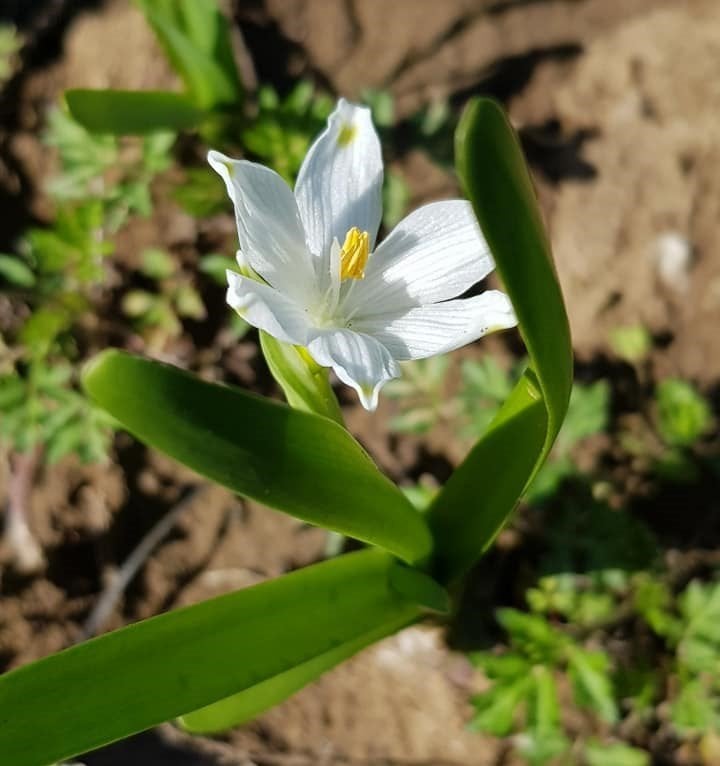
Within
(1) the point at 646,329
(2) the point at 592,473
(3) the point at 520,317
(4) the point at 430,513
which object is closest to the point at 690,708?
(2) the point at 592,473

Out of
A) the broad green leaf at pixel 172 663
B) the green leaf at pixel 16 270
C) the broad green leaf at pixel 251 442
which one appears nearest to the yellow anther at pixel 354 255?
the broad green leaf at pixel 251 442

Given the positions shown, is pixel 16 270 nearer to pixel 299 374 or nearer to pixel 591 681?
pixel 299 374

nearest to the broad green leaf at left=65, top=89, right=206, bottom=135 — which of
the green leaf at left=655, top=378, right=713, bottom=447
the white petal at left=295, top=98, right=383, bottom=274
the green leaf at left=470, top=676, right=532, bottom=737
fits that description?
the white petal at left=295, top=98, right=383, bottom=274

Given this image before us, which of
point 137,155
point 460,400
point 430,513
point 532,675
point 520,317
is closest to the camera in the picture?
point 520,317

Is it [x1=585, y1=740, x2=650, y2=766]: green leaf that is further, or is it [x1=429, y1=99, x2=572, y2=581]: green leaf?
[x1=585, y1=740, x2=650, y2=766]: green leaf

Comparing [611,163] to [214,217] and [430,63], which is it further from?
[214,217]

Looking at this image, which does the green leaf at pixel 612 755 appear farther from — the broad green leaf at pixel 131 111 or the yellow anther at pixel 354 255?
the broad green leaf at pixel 131 111

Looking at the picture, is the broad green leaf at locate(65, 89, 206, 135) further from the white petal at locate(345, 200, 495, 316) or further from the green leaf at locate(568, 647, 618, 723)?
the green leaf at locate(568, 647, 618, 723)

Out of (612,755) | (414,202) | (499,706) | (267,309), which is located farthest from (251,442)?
(414,202)
